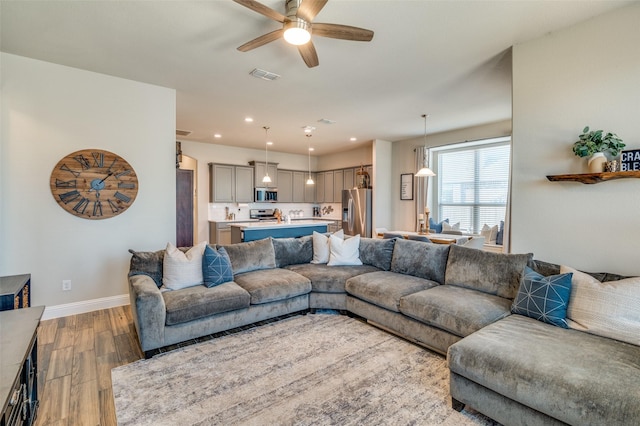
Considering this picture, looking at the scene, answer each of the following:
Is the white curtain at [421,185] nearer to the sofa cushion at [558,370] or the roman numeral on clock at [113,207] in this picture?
the sofa cushion at [558,370]

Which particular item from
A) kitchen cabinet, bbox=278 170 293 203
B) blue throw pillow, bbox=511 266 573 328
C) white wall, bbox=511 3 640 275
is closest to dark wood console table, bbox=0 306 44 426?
blue throw pillow, bbox=511 266 573 328

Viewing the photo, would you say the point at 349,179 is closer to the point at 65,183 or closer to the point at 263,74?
the point at 263,74

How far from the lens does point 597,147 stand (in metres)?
2.43

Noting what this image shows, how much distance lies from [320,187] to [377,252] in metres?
5.37

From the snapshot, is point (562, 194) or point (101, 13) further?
point (562, 194)

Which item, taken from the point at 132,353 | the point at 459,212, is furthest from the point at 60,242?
the point at 459,212

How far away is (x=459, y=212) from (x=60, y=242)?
21.8ft

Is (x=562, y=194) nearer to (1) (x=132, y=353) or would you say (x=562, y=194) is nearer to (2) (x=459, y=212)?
(2) (x=459, y=212)

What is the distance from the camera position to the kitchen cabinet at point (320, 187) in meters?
9.04

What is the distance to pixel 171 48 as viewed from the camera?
2.96m

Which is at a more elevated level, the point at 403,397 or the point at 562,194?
the point at 562,194

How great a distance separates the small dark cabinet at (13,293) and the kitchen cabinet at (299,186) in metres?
6.45

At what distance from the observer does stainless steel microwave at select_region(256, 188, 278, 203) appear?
7938mm

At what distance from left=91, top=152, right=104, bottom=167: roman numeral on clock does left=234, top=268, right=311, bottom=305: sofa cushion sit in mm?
2141
